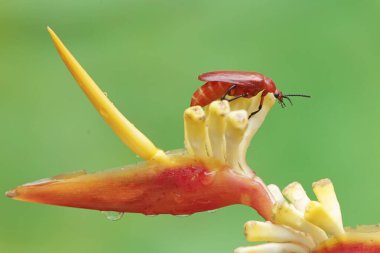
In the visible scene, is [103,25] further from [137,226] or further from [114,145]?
[137,226]

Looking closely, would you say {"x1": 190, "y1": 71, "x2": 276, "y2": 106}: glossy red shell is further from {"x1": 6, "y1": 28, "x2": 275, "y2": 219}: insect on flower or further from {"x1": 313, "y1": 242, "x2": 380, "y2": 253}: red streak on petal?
{"x1": 313, "y1": 242, "x2": 380, "y2": 253}: red streak on petal

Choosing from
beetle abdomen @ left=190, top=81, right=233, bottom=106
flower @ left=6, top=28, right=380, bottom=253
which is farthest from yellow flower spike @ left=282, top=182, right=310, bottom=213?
beetle abdomen @ left=190, top=81, right=233, bottom=106

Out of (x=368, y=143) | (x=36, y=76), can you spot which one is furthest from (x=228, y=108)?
(x=36, y=76)

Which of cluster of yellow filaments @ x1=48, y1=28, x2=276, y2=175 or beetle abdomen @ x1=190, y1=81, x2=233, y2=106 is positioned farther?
beetle abdomen @ x1=190, y1=81, x2=233, y2=106

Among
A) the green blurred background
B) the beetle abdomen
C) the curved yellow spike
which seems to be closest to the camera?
the curved yellow spike

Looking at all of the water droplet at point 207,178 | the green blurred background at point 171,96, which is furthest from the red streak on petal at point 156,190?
the green blurred background at point 171,96

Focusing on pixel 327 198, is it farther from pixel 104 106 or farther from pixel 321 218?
pixel 104 106

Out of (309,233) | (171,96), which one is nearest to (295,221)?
(309,233)
